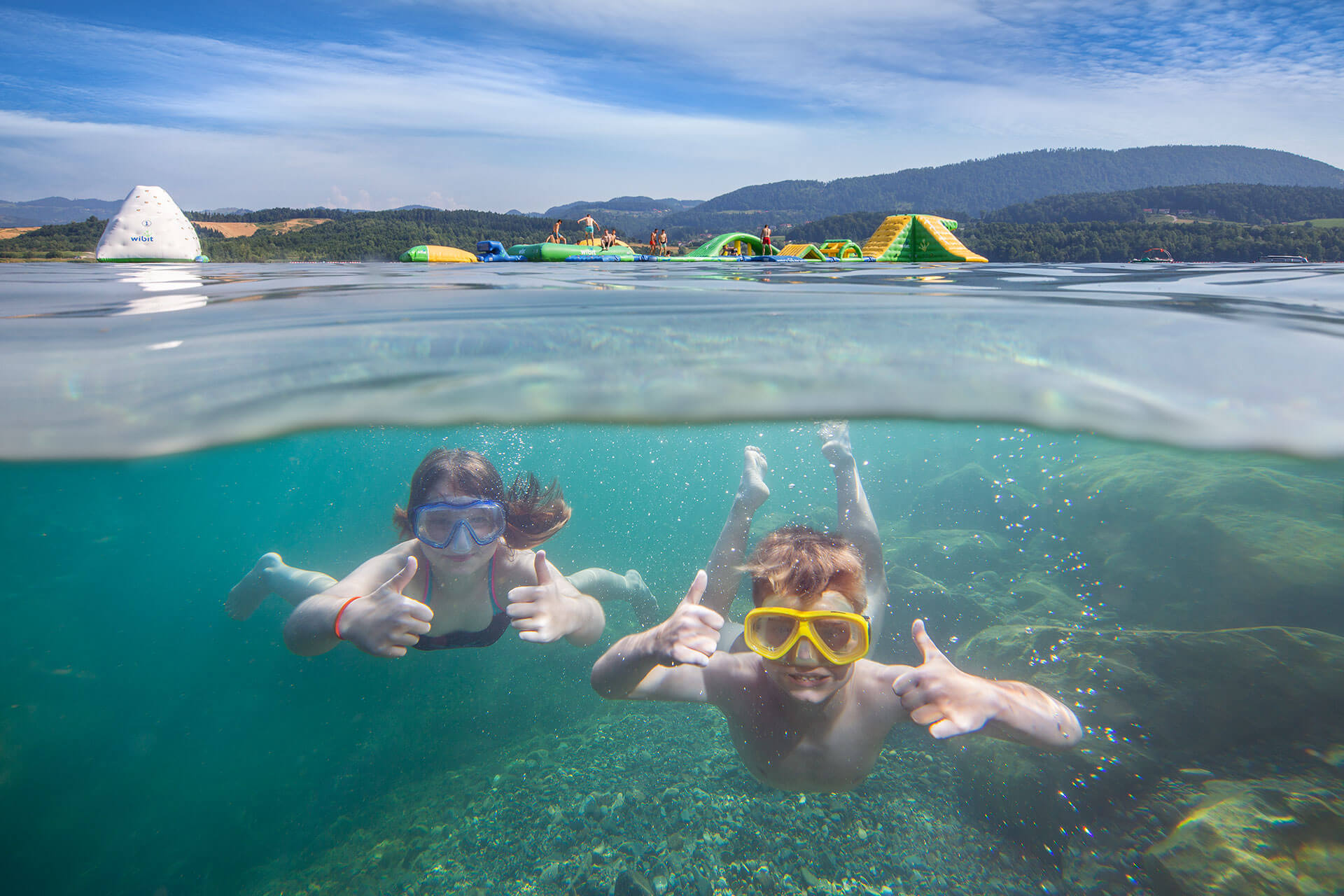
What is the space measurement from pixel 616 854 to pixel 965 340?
635 centimetres

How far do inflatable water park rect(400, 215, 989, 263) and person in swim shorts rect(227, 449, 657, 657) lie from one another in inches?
586

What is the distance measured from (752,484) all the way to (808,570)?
11.2 feet

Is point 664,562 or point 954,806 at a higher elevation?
point 954,806

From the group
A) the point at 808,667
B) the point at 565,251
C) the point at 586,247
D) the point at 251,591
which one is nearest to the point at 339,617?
the point at 808,667

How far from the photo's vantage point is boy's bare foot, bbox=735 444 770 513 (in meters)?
6.71

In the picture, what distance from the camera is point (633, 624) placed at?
10.9m

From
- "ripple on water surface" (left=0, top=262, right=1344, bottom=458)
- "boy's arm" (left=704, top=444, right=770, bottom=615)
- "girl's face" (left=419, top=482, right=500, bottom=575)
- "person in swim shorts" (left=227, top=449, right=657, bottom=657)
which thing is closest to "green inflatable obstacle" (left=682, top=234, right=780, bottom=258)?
"ripple on water surface" (left=0, top=262, right=1344, bottom=458)

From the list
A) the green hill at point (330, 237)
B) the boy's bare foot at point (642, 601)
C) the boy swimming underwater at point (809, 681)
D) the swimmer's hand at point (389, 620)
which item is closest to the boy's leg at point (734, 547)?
the boy swimming underwater at point (809, 681)

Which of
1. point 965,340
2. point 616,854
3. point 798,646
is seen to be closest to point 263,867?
point 616,854

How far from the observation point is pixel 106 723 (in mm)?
8203

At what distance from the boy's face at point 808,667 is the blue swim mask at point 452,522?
2.83 m

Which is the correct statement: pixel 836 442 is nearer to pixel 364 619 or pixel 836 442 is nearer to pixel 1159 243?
pixel 364 619

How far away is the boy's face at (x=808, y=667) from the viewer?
3281 millimetres

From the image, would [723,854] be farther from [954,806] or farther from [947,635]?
[947,635]
